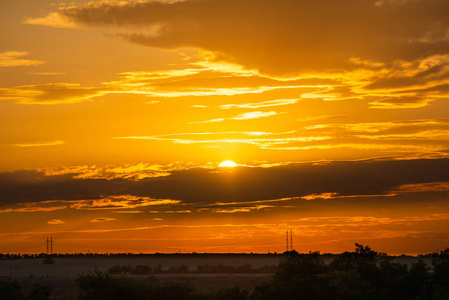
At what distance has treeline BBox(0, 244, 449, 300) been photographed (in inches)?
3910

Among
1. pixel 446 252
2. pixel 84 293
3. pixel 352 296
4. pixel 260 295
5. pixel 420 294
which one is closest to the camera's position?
pixel 352 296

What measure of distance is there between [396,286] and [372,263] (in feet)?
38.9

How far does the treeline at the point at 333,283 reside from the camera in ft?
326

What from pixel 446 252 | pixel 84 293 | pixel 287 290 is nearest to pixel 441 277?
pixel 446 252

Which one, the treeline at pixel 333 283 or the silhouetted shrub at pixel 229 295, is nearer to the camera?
the treeline at pixel 333 283

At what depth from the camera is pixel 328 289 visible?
10156 centimetres

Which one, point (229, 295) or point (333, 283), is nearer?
point (333, 283)

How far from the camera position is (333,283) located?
333 feet

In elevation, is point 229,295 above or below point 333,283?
below

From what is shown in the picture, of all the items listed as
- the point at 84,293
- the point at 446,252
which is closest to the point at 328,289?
the point at 446,252

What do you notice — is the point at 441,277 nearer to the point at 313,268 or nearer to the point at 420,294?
the point at 420,294

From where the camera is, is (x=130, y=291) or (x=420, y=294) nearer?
(x=420, y=294)

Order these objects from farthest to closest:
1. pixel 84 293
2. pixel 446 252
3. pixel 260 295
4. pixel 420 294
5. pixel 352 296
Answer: pixel 84 293, pixel 446 252, pixel 260 295, pixel 420 294, pixel 352 296

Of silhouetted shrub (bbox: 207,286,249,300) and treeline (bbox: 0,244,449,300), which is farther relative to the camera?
silhouetted shrub (bbox: 207,286,249,300)
